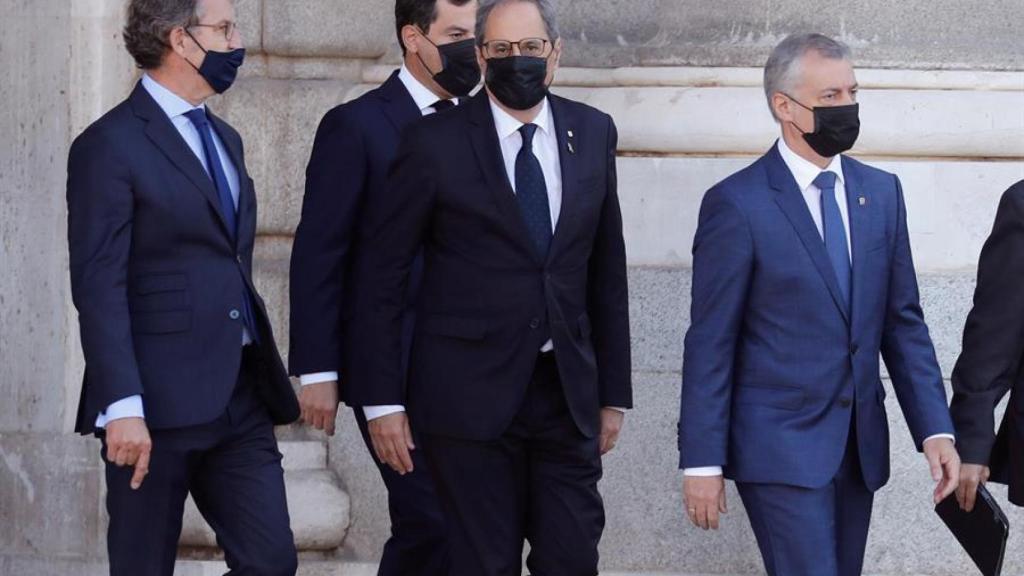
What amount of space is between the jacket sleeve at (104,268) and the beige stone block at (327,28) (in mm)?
2324

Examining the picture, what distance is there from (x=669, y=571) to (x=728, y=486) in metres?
0.34

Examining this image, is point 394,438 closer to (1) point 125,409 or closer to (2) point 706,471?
(1) point 125,409

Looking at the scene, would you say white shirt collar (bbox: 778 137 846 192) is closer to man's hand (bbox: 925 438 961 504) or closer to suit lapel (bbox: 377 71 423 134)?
man's hand (bbox: 925 438 961 504)

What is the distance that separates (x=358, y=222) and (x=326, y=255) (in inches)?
5.3

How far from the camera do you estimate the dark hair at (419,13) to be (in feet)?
19.6

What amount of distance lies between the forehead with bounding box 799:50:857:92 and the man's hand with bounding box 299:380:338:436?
1540mm

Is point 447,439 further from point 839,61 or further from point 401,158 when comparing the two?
point 839,61

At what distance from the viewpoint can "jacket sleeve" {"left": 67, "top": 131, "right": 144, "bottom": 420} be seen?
5.04 m

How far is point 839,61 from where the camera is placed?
527 centimetres

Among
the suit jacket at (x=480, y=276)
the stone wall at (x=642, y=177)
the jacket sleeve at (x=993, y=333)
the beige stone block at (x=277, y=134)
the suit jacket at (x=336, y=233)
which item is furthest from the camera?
the beige stone block at (x=277, y=134)

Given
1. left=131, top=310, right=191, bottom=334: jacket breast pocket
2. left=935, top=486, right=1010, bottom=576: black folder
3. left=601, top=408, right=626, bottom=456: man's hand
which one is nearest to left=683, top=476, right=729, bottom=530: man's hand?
left=601, top=408, right=626, bottom=456: man's hand

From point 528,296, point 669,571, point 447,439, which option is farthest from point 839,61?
point 669,571

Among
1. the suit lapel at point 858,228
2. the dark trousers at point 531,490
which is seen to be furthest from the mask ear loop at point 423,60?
the suit lapel at point 858,228

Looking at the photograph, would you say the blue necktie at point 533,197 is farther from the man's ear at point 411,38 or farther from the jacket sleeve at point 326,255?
the man's ear at point 411,38
